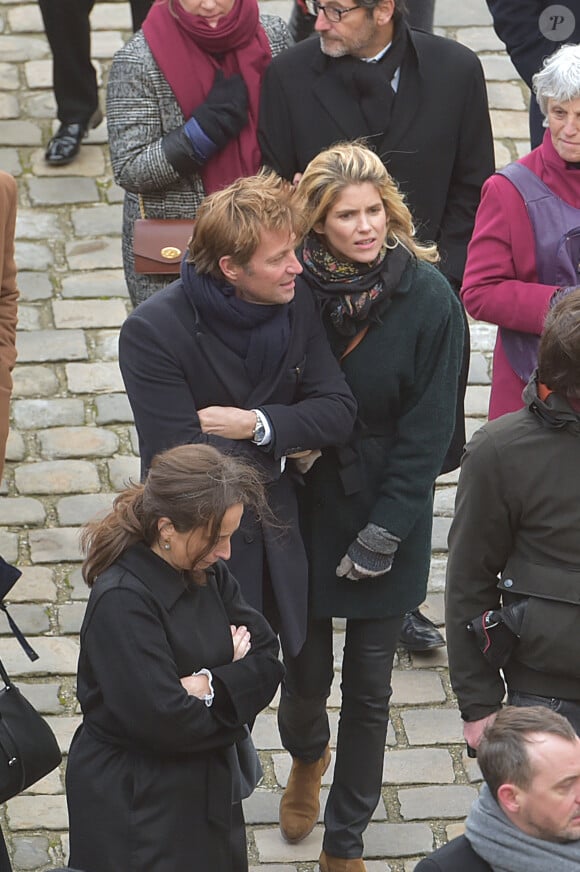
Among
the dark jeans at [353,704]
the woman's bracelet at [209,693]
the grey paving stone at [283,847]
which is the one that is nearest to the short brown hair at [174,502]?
the woman's bracelet at [209,693]

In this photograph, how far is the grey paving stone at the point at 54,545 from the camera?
6.12 m

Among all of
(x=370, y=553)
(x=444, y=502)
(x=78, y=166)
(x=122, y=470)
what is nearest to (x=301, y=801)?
(x=370, y=553)

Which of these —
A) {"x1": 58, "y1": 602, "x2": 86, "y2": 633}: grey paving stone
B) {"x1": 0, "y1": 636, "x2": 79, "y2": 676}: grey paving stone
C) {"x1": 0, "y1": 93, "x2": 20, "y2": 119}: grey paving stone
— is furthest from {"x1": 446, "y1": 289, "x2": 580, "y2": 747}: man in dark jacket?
{"x1": 0, "y1": 93, "x2": 20, "y2": 119}: grey paving stone

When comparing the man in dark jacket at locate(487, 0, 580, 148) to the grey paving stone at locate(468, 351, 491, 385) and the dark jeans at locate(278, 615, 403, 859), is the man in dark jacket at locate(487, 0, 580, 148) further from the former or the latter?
the dark jeans at locate(278, 615, 403, 859)

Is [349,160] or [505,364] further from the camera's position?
[505,364]

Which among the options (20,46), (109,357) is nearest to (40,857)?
(109,357)

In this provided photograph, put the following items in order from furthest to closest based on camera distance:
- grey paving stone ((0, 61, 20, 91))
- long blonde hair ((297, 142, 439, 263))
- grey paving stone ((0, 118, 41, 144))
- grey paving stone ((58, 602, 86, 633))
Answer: grey paving stone ((0, 61, 20, 91)) < grey paving stone ((0, 118, 41, 144)) < grey paving stone ((58, 602, 86, 633)) < long blonde hair ((297, 142, 439, 263))

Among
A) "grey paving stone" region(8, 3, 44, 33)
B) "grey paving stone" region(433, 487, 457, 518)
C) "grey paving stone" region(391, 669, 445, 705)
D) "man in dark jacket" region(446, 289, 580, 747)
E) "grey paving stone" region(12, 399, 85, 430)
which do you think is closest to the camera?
"man in dark jacket" region(446, 289, 580, 747)

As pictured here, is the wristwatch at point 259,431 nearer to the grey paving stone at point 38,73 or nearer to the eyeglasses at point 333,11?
the eyeglasses at point 333,11

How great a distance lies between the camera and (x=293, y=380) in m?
4.23

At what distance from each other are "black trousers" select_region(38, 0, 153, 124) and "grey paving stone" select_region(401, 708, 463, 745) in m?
4.02

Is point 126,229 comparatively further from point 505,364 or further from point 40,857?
point 40,857

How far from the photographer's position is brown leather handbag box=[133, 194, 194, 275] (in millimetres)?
5227

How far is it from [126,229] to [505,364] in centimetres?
149
